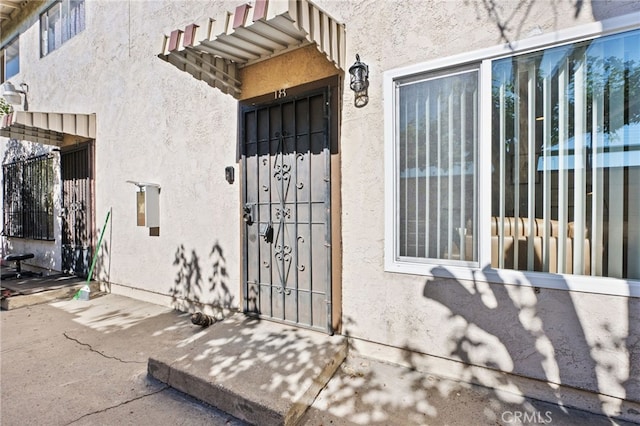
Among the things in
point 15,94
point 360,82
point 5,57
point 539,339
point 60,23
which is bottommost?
point 539,339

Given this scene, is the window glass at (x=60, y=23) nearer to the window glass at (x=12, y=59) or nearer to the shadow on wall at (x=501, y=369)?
the window glass at (x=12, y=59)

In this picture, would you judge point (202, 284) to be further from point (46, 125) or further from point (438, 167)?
point (46, 125)

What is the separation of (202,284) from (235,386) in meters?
2.36

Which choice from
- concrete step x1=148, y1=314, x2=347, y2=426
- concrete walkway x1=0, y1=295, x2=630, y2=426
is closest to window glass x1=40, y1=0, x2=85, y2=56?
concrete walkway x1=0, y1=295, x2=630, y2=426

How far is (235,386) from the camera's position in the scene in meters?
2.68

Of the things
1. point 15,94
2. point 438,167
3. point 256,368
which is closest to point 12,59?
point 15,94

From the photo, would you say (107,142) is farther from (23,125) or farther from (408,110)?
(408,110)

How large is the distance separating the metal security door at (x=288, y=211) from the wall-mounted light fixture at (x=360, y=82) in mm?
400

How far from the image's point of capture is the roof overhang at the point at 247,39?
2762 millimetres

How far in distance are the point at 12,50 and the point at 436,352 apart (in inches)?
528

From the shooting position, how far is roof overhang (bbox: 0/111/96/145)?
18.3 feet

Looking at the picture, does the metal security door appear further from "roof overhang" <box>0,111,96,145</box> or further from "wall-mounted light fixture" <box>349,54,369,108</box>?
"roof overhang" <box>0,111,96,145</box>

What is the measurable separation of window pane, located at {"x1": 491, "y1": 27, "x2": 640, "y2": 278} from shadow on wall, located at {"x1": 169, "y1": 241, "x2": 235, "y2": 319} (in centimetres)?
346

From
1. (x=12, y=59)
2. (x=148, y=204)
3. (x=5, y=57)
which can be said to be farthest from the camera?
(x=5, y=57)
